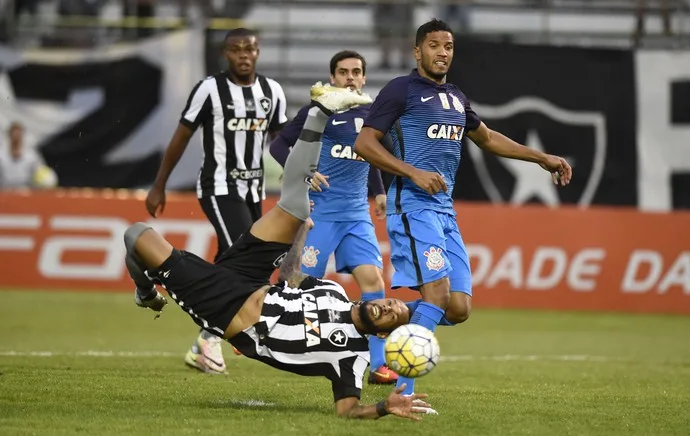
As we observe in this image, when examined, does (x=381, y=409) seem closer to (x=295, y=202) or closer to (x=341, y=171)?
(x=295, y=202)

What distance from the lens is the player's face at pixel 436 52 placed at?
325 inches

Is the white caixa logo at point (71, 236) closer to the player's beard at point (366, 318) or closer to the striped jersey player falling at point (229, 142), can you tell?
the striped jersey player falling at point (229, 142)

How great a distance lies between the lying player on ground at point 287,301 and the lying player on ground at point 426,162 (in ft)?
1.13

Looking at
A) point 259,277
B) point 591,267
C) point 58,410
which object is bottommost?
point 591,267

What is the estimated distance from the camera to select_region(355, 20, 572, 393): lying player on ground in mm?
8008

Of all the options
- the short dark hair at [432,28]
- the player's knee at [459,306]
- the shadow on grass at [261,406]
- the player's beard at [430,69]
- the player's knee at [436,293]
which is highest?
the short dark hair at [432,28]

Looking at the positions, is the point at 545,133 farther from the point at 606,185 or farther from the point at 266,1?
the point at 266,1

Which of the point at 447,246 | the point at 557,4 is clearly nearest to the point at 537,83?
the point at 557,4

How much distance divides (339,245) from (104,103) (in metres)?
8.88

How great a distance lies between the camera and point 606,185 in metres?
18.8

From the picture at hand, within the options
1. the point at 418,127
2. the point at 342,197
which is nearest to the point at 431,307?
the point at 418,127

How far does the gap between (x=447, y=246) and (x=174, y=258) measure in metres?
1.81

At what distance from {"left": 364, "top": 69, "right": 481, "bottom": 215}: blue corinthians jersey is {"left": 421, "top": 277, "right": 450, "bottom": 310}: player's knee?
526mm

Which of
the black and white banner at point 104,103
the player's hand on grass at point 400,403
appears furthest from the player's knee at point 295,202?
the black and white banner at point 104,103
